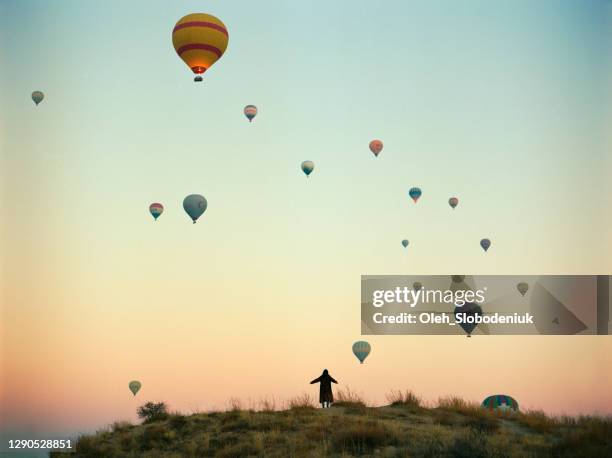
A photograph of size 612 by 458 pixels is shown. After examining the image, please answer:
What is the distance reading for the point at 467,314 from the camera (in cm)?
5691

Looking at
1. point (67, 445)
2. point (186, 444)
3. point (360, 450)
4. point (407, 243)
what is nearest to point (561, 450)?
point (360, 450)

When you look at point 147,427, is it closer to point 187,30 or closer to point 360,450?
point 360,450

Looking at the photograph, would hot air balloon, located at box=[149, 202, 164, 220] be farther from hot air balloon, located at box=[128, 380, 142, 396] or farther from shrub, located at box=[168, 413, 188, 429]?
shrub, located at box=[168, 413, 188, 429]

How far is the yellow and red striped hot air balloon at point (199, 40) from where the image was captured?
141 feet

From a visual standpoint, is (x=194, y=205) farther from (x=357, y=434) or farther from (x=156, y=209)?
(x=357, y=434)

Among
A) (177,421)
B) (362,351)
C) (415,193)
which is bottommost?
(177,421)

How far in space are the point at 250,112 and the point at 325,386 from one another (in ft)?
81.1

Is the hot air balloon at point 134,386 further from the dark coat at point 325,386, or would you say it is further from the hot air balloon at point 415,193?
the hot air balloon at point 415,193

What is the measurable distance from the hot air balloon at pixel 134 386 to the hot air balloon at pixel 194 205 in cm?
1058

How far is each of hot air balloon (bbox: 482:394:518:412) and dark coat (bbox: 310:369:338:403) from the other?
7352 millimetres

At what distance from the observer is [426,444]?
2719cm

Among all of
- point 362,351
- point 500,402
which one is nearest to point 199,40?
point 362,351

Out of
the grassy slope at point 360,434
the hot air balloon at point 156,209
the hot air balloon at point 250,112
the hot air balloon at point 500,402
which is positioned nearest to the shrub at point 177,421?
the grassy slope at point 360,434

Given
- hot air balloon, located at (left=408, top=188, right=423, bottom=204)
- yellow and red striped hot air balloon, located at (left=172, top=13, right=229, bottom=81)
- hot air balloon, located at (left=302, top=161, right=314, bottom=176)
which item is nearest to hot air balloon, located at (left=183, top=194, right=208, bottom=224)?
yellow and red striped hot air balloon, located at (left=172, top=13, right=229, bottom=81)
